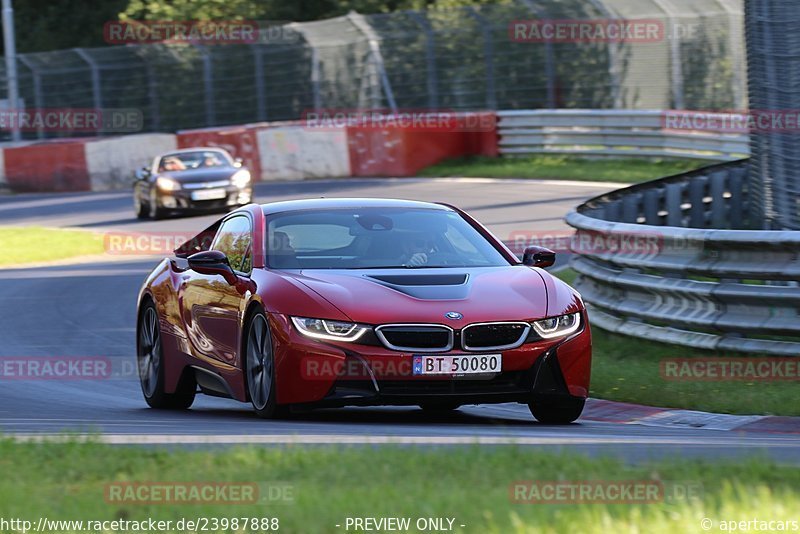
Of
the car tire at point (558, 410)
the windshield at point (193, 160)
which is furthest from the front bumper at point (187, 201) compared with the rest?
the car tire at point (558, 410)

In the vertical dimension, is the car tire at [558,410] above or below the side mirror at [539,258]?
below

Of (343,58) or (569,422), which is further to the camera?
(343,58)

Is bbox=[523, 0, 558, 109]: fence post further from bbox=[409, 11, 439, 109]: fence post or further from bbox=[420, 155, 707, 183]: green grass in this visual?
bbox=[409, 11, 439, 109]: fence post

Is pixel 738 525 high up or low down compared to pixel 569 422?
up

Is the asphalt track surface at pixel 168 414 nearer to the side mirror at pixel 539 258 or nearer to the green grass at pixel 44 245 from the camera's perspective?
the side mirror at pixel 539 258

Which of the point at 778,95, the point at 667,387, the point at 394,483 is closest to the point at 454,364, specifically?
the point at 667,387

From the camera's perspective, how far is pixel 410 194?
93.0 ft

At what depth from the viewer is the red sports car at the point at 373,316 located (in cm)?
837

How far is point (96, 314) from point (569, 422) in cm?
831

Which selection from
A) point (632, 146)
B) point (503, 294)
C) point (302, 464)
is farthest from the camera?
point (632, 146)

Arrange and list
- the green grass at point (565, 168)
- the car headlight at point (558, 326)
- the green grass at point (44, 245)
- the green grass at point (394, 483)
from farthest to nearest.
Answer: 1. the green grass at point (565, 168)
2. the green grass at point (44, 245)
3. the car headlight at point (558, 326)
4. the green grass at point (394, 483)

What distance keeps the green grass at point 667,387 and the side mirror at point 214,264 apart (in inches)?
104

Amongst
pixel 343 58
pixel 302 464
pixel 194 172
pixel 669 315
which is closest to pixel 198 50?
pixel 343 58

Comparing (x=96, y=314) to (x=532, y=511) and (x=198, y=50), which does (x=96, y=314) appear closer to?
(x=532, y=511)
